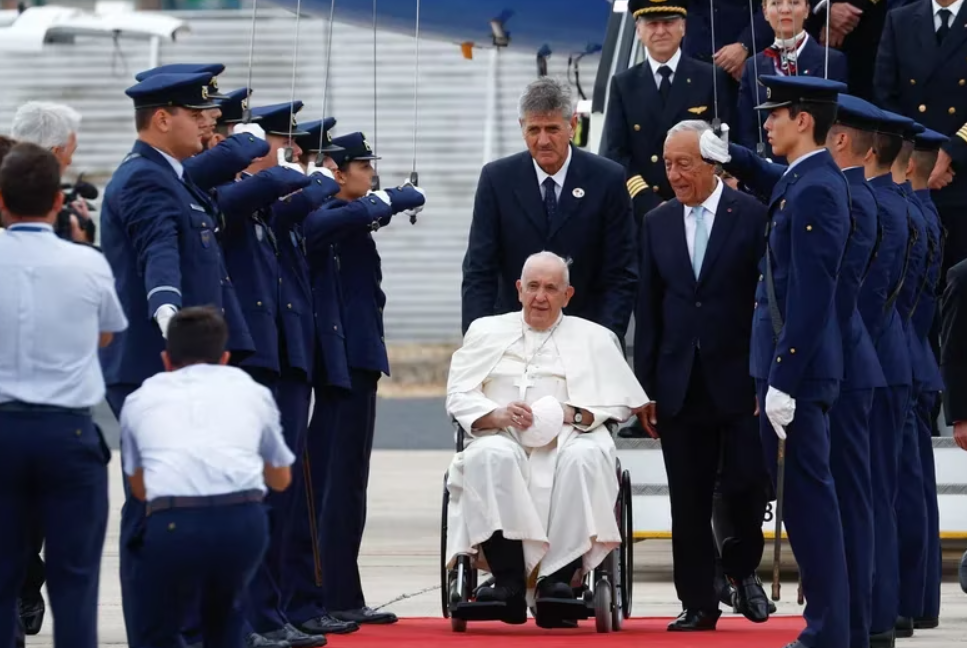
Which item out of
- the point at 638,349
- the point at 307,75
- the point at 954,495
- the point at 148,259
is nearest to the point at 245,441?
the point at 148,259

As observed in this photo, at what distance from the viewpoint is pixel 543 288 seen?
8633mm

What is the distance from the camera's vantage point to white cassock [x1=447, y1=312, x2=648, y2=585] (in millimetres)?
8312

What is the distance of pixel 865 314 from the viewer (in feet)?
26.4

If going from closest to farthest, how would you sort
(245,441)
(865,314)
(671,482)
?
(245,441), (865,314), (671,482)

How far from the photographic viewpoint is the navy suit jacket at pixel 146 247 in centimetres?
711

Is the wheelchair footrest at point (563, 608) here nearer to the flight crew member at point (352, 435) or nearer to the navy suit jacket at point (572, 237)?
the flight crew member at point (352, 435)

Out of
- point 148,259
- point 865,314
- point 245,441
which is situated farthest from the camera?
point 865,314

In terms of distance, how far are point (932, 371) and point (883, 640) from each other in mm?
1593

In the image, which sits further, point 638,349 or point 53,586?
point 638,349

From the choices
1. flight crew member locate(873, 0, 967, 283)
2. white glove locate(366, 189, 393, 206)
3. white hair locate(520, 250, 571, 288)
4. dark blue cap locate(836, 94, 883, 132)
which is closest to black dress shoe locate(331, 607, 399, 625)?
white hair locate(520, 250, 571, 288)

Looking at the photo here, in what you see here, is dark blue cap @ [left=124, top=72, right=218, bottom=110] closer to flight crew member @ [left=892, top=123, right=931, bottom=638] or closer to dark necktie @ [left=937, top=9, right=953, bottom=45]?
flight crew member @ [left=892, top=123, right=931, bottom=638]

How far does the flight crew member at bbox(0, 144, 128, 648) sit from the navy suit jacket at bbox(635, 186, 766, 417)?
295cm

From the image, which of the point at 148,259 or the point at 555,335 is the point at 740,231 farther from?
the point at 148,259

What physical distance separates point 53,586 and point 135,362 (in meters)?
1.22
